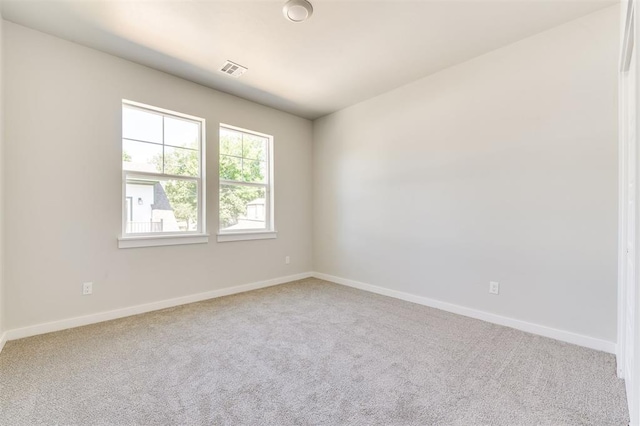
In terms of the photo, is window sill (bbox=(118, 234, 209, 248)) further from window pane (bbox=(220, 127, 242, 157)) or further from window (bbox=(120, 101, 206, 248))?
window pane (bbox=(220, 127, 242, 157))

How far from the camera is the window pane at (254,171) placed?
4020mm

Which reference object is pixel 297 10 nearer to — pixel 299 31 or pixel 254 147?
pixel 299 31

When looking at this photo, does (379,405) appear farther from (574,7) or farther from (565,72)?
(574,7)

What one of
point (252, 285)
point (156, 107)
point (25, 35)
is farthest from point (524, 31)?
point (25, 35)

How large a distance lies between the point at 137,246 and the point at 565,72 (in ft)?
14.2

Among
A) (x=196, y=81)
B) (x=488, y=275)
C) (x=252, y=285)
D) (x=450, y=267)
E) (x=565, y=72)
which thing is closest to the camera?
(x=565, y=72)

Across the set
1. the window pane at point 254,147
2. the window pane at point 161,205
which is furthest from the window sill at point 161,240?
the window pane at point 254,147

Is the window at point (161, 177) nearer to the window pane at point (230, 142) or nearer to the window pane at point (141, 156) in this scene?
Answer: the window pane at point (141, 156)

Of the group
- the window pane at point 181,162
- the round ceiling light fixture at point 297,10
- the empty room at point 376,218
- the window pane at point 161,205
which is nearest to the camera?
the empty room at point 376,218

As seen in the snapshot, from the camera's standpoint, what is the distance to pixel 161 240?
3150 mm

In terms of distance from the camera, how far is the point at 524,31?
2486mm

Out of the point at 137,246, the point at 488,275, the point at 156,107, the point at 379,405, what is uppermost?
the point at 156,107

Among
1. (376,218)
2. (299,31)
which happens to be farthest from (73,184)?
(376,218)

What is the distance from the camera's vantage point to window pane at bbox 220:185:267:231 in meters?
3.80
